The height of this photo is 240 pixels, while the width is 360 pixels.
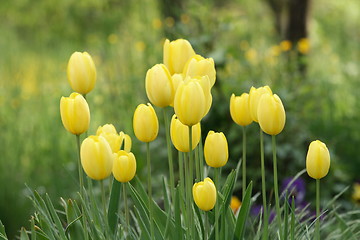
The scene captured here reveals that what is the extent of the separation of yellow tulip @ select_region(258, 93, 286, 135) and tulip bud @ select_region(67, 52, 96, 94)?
44cm

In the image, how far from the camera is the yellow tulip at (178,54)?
1500 mm

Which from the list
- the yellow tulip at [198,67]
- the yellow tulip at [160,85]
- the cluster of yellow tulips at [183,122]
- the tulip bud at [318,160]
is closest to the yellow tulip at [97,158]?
the cluster of yellow tulips at [183,122]

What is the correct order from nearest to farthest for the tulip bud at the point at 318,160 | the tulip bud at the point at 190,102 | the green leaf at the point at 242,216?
the tulip bud at the point at 190,102
the tulip bud at the point at 318,160
the green leaf at the point at 242,216

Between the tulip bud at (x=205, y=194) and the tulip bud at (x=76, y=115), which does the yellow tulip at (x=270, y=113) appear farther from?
the tulip bud at (x=76, y=115)

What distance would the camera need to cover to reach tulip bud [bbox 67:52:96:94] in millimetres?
1443

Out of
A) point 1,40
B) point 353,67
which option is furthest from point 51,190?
point 1,40

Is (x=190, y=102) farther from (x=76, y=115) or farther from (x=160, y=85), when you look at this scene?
(x=76, y=115)

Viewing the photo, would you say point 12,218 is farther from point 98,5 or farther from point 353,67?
point 98,5

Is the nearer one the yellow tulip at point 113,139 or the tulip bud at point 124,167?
the tulip bud at point 124,167

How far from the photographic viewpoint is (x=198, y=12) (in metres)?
3.70

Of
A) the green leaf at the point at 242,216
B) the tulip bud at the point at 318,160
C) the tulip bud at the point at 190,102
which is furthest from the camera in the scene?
the green leaf at the point at 242,216

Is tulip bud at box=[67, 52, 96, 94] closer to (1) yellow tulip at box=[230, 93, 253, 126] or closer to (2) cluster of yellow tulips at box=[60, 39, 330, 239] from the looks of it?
(2) cluster of yellow tulips at box=[60, 39, 330, 239]

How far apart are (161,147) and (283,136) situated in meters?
0.73

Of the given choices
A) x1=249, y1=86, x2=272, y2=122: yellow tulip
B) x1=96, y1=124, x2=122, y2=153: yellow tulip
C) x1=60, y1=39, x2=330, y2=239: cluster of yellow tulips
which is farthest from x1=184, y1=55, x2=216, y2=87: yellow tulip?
x1=96, y1=124, x2=122, y2=153: yellow tulip
